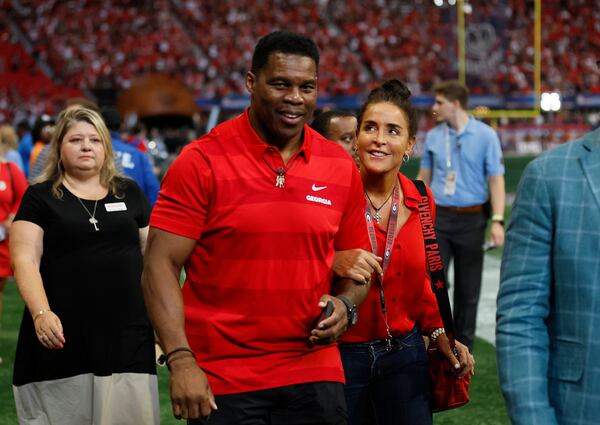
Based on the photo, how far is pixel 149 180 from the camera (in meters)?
8.09

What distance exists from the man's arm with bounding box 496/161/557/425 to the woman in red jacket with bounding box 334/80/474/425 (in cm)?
131

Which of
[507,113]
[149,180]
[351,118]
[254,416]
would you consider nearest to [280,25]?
[507,113]

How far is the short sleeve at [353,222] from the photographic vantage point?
11.5 feet

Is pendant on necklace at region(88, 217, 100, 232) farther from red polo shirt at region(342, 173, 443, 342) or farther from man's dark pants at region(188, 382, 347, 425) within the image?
man's dark pants at region(188, 382, 347, 425)

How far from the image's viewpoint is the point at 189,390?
9.96 feet

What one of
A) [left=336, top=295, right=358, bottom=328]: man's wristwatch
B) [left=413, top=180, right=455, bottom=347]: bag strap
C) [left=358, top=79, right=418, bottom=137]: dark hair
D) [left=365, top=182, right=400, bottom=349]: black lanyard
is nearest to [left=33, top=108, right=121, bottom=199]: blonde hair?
[left=358, top=79, right=418, bottom=137]: dark hair

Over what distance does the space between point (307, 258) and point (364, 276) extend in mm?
286

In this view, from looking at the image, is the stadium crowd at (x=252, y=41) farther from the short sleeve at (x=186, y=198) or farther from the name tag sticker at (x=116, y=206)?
the short sleeve at (x=186, y=198)

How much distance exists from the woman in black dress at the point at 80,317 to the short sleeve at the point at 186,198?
1687 mm

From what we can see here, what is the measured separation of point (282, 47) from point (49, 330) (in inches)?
75.9

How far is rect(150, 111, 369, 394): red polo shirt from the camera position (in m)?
3.20

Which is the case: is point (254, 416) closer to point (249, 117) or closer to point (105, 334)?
point (249, 117)

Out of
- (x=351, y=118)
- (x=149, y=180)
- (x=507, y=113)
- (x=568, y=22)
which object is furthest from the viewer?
(x=568, y=22)

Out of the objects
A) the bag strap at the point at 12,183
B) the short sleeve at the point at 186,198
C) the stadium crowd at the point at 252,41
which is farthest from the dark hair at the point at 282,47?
the stadium crowd at the point at 252,41
